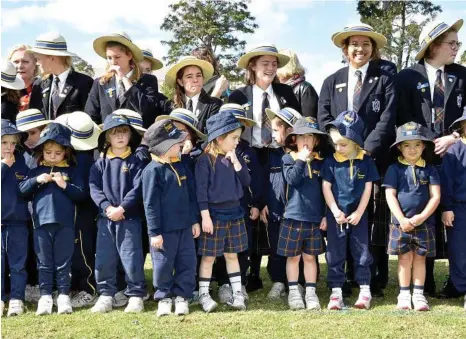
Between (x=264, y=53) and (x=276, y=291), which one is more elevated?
Answer: (x=264, y=53)

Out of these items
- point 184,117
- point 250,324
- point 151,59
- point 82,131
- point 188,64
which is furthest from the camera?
point 151,59

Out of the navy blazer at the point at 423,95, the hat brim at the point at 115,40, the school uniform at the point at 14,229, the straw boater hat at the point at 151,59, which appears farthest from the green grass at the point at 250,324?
the straw boater hat at the point at 151,59

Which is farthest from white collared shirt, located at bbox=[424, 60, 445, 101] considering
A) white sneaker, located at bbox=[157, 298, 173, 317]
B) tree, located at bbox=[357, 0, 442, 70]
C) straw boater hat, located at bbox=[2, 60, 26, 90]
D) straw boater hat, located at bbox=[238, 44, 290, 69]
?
tree, located at bbox=[357, 0, 442, 70]

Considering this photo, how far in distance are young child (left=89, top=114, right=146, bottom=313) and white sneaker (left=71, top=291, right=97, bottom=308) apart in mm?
244

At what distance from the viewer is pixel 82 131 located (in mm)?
6094

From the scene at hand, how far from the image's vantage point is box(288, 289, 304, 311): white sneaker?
5793mm

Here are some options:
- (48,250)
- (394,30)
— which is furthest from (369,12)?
(48,250)

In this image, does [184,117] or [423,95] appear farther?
[423,95]

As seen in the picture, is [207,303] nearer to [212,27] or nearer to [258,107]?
[258,107]

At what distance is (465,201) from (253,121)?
7.62 feet

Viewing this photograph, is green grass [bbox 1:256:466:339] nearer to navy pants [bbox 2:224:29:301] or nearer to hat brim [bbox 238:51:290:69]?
navy pants [bbox 2:224:29:301]

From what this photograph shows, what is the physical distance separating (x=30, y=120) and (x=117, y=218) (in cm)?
153

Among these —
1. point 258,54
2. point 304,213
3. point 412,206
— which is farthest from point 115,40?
point 412,206

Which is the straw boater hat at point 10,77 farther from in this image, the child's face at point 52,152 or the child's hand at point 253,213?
the child's hand at point 253,213
